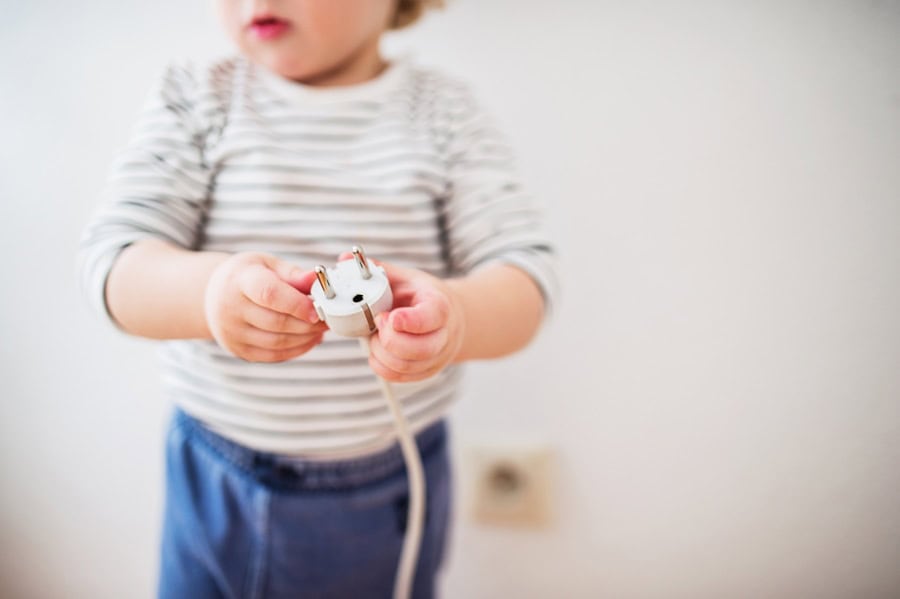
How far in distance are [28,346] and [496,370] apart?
51 cm

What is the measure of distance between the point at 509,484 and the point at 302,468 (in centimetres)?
28

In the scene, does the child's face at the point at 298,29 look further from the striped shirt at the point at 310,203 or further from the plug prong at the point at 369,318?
the plug prong at the point at 369,318

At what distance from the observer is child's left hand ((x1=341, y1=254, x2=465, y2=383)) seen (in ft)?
0.81

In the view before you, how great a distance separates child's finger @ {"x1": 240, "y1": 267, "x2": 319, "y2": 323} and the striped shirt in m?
0.13

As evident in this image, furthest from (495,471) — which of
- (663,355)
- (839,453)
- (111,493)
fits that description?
(111,493)

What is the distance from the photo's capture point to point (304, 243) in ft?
1.28

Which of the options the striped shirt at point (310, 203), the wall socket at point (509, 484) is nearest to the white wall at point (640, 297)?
the wall socket at point (509, 484)

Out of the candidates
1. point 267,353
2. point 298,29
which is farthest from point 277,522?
point 298,29

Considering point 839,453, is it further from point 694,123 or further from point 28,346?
point 28,346

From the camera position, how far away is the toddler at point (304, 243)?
14.7 inches

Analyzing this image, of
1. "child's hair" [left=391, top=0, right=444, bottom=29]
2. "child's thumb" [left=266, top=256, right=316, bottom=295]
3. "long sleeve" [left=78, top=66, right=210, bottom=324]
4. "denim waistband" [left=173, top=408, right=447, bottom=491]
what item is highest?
"child's hair" [left=391, top=0, right=444, bottom=29]

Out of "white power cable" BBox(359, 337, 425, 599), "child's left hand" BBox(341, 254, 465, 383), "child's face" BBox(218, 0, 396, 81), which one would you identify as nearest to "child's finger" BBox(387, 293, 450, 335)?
"child's left hand" BBox(341, 254, 465, 383)

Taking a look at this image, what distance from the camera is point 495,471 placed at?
61 centimetres

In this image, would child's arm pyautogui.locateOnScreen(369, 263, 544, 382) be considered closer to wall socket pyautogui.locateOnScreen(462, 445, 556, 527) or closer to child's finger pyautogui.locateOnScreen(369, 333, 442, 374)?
child's finger pyautogui.locateOnScreen(369, 333, 442, 374)
